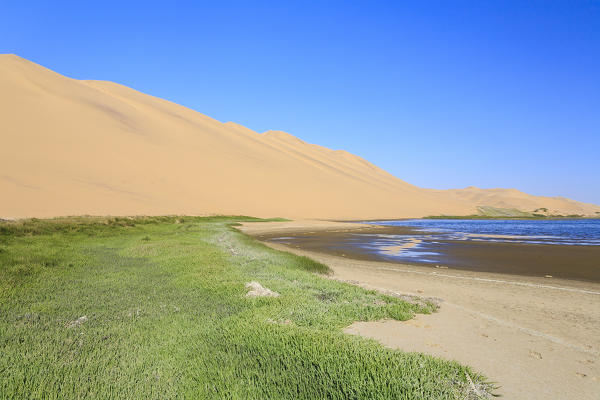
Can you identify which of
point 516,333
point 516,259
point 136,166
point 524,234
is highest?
point 136,166

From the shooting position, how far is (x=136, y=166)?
219 feet

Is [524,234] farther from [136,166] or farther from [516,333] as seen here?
[136,166]

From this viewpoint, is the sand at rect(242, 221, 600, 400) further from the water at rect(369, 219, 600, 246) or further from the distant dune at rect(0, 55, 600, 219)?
the distant dune at rect(0, 55, 600, 219)

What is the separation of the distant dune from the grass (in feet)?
133

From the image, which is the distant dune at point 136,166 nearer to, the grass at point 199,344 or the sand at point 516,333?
the grass at point 199,344

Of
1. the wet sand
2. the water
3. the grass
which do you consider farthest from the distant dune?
the grass

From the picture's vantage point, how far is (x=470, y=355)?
5547mm

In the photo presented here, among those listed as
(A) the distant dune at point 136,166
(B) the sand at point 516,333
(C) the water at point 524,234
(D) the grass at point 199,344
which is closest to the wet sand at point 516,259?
(B) the sand at point 516,333

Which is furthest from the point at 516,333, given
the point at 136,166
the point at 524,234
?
the point at 136,166

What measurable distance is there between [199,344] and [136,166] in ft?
223

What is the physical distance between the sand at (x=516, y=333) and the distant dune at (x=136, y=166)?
4499 centimetres

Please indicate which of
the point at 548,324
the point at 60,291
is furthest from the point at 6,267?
the point at 548,324

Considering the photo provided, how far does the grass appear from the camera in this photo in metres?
4.18

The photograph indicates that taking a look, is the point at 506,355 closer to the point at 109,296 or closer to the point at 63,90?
the point at 109,296
